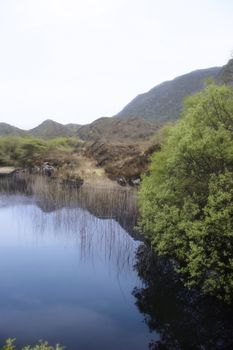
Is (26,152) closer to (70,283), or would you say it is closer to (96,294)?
(70,283)

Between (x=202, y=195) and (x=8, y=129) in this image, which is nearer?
(x=202, y=195)

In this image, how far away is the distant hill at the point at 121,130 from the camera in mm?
75375

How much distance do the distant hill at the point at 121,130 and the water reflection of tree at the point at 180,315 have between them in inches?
2017

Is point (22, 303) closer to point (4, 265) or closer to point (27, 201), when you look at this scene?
point (4, 265)

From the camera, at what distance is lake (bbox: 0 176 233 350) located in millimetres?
14695

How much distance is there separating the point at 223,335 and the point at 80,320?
530cm

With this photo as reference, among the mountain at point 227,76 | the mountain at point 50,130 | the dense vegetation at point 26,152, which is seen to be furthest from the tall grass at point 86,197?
the mountain at point 50,130

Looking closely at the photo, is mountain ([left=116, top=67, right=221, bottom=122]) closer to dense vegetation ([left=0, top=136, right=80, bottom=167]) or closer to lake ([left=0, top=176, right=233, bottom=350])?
dense vegetation ([left=0, top=136, right=80, bottom=167])

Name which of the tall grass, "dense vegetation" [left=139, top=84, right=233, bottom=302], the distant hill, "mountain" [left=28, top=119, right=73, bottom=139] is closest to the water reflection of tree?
"dense vegetation" [left=139, top=84, right=233, bottom=302]

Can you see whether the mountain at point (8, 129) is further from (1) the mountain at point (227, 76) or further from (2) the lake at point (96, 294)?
(2) the lake at point (96, 294)

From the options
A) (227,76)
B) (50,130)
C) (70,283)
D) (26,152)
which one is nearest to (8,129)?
(50,130)

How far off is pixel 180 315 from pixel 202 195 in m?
4.72

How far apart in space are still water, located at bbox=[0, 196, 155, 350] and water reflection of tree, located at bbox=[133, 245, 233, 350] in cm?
54

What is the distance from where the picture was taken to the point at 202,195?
16453mm
